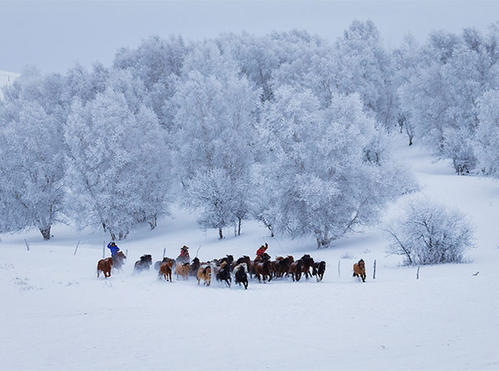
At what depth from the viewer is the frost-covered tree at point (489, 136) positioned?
115 ft

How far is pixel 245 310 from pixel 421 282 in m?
6.49

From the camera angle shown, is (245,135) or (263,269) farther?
(245,135)

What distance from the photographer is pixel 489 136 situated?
36.6 metres

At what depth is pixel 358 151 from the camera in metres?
30.6

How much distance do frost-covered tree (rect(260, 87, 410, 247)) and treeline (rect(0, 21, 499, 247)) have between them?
79 mm

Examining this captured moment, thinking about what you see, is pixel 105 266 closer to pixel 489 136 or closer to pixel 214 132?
pixel 214 132

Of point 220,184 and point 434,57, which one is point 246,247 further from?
point 434,57

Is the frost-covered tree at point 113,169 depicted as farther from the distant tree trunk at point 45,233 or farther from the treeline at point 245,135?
the distant tree trunk at point 45,233

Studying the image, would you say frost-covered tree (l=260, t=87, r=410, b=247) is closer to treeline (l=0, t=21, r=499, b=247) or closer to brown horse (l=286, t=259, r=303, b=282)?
treeline (l=0, t=21, r=499, b=247)

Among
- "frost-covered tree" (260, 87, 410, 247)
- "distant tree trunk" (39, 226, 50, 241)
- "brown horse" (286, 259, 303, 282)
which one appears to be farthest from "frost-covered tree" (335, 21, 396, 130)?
"brown horse" (286, 259, 303, 282)

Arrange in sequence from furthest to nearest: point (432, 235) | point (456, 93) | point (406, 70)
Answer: point (406, 70), point (456, 93), point (432, 235)

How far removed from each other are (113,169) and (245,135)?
11864mm

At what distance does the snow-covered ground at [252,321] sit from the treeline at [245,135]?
8783 mm

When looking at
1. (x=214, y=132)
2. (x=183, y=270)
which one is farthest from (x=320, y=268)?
(x=214, y=132)
